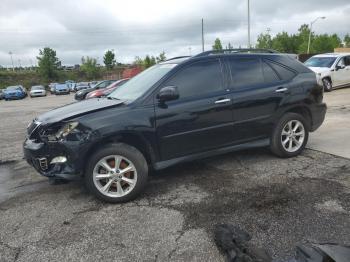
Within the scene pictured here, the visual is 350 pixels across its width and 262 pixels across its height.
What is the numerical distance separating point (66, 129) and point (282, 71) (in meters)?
3.46

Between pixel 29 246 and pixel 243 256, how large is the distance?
2.04 m

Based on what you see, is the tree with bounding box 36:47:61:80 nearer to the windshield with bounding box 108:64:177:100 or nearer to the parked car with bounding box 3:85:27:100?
the parked car with bounding box 3:85:27:100

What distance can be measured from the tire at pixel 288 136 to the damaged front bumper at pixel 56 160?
9.96 ft

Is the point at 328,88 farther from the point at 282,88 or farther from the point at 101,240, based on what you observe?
the point at 101,240

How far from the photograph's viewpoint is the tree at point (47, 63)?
74.0 meters

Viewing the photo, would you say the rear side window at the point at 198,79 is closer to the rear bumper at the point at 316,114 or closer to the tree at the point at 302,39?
the rear bumper at the point at 316,114

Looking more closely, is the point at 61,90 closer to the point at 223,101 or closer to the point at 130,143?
the point at 223,101

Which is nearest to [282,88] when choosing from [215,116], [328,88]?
[215,116]

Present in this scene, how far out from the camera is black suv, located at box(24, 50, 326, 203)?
4.64 meters

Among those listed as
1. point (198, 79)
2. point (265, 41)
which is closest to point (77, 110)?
point (198, 79)

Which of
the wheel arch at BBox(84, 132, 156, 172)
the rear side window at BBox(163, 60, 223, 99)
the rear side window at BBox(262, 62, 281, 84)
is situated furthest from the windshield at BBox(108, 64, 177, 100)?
the rear side window at BBox(262, 62, 281, 84)

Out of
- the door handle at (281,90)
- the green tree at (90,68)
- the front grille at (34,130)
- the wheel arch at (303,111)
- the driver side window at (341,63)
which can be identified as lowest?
the green tree at (90,68)

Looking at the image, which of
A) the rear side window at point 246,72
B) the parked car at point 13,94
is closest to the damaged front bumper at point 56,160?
the rear side window at point 246,72

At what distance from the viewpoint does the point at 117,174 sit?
4691 mm
